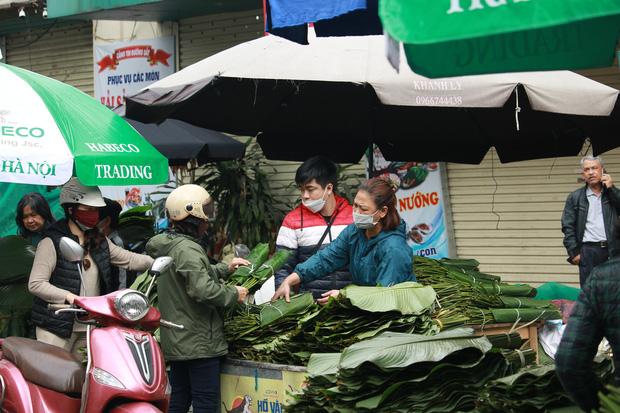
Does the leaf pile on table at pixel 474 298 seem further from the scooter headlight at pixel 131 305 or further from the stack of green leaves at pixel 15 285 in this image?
the stack of green leaves at pixel 15 285

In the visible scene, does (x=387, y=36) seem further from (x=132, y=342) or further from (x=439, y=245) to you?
(x=439, y=245)

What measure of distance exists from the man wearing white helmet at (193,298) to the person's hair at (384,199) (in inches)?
38.8

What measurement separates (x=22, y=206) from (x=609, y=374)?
5.66m

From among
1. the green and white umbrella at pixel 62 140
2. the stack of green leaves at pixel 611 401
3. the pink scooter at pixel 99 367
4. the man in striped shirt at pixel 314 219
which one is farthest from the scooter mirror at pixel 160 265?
the stack of green leaves at pixel 611 401

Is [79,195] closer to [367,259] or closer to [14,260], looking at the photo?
[14,260]

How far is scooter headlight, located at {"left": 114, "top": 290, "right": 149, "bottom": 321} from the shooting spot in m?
5.75

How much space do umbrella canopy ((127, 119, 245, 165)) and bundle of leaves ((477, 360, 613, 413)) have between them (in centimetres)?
697

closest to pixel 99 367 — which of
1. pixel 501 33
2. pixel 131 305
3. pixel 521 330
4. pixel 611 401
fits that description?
pixel 131 305

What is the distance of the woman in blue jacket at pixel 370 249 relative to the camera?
6223mm

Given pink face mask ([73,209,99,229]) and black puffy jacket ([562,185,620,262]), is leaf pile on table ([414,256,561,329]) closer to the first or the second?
pink face mask ([73,209,99,229])

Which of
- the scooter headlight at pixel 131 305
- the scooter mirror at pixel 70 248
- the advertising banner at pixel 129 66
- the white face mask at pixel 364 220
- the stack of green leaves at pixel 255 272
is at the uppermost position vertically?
the advertising banner at pixel 129 66

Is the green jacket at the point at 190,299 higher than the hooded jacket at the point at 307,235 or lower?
lower

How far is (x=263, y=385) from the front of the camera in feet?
20.4

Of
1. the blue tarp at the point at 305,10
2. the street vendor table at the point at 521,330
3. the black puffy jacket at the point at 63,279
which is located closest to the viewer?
the blue tarp at the point at 305,10
